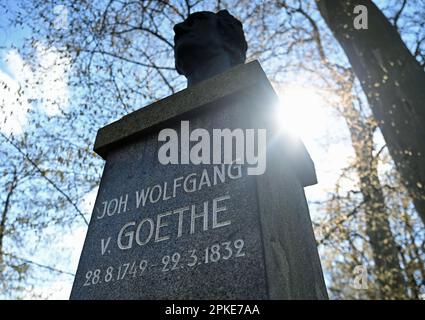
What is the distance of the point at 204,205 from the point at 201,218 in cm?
9

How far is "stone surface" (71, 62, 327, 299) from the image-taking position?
6.27ft

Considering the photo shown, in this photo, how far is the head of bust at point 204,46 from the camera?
3.32 metres

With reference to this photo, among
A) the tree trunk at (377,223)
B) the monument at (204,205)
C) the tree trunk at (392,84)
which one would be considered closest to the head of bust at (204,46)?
the monument at (204,205)

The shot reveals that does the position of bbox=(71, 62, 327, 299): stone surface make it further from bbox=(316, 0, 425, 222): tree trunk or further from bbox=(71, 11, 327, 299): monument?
bbox=(316, 0, 425, 222): tree trunk

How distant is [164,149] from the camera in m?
2.72

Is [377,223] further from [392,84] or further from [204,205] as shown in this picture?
[204,205]

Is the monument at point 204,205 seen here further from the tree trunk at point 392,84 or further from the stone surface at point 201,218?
the tree trunk at point 392,84

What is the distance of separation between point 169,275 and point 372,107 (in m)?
5.50

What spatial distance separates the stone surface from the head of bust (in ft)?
2.20

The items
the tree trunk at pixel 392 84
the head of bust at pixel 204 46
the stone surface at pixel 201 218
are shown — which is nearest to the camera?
the stone surface at pixel 201 218

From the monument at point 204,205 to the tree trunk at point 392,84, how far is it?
2.70 metres

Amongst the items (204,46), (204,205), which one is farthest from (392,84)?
(204,205)

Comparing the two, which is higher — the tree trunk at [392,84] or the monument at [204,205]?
the tree trunk at [392,84]
